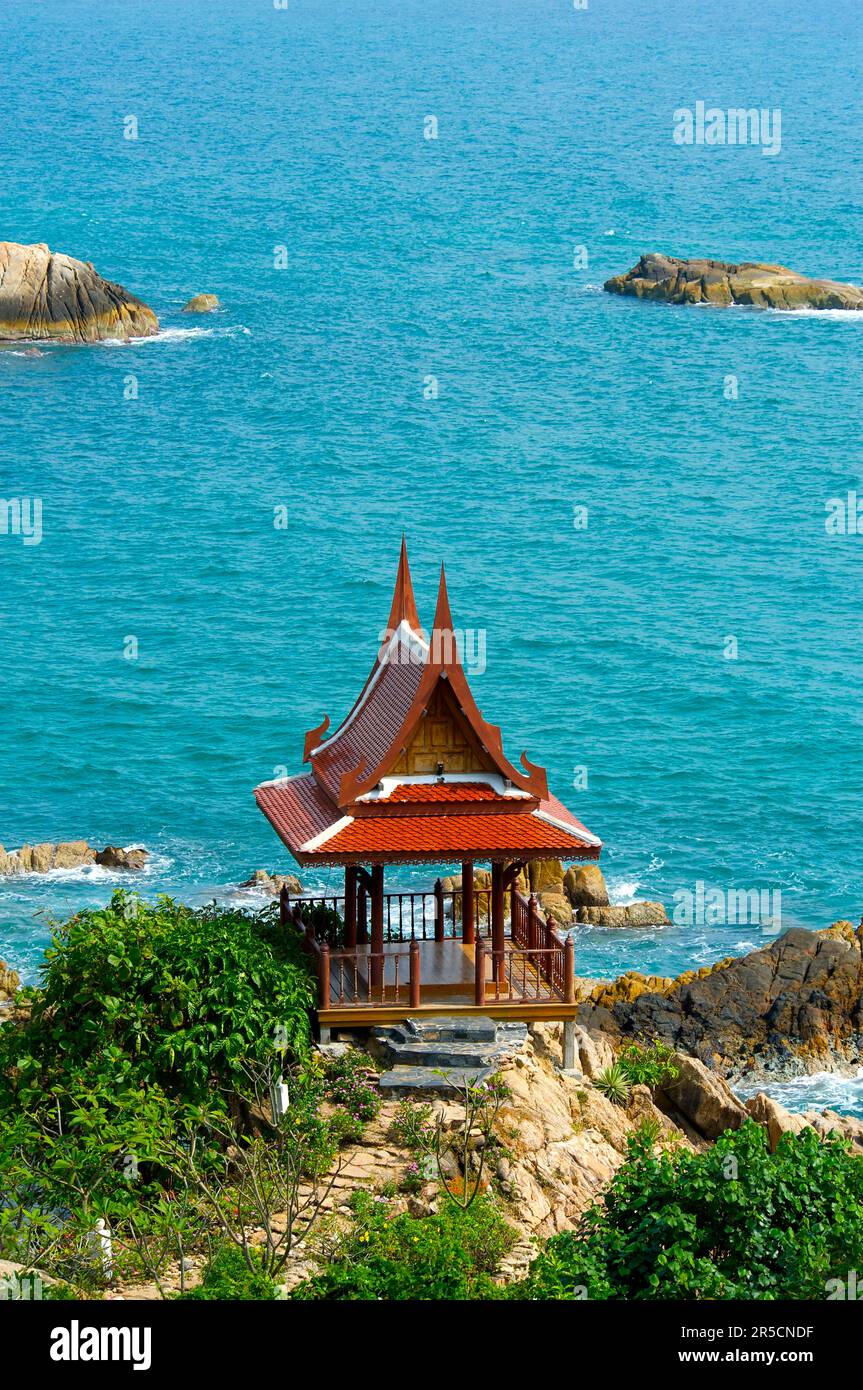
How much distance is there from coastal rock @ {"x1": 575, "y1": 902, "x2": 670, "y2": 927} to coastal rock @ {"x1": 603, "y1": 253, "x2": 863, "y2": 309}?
8117 centimetres

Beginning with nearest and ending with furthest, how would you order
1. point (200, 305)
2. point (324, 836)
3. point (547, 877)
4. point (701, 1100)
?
point (324, 836)
point (701, 1100)
point (547, 877)
point (200, 305)

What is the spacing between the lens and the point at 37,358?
365 ft

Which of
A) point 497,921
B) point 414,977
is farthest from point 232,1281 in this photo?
point 497,921

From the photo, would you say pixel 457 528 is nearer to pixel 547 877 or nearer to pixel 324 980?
pixel 547 877

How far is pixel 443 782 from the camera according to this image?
109 ft

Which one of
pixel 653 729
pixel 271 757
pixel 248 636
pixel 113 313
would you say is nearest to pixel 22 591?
pixel 248 636

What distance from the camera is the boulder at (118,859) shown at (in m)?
55.9

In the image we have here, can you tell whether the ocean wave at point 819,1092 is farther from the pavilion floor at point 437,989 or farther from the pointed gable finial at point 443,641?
the pointed gable finial at point 443,641

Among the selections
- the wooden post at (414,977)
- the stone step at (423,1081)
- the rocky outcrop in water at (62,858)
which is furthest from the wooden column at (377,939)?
the rocky outcrop in water at (62,858)

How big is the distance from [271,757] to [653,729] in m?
12.2

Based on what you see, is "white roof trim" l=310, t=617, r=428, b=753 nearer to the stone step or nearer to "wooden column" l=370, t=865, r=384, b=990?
"wooden column" l=370, t=865, r=384, b=990

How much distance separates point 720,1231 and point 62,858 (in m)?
33.7

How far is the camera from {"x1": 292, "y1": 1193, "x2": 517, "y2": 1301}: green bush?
23.4 meters

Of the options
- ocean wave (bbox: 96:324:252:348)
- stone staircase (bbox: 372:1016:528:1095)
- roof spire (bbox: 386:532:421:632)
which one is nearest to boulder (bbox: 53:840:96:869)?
roof spire (bbox: 386:532:421:632)
